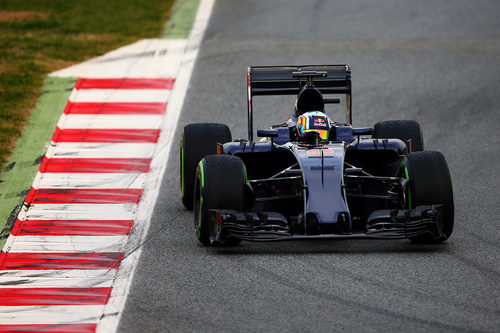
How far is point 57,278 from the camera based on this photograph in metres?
10.8

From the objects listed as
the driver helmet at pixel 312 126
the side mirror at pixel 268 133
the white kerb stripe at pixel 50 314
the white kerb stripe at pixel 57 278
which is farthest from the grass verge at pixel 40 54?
the driver helmet at pixel 312 126

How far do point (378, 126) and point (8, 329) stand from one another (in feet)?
19.1

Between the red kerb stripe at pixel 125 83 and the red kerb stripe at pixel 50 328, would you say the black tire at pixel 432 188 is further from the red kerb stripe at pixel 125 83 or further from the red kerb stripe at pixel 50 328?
the red kerb stripe at pixel 125 83

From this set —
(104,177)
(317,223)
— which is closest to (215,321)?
(317,223)

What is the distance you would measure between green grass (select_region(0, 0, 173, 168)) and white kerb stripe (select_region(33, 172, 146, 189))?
1.74m

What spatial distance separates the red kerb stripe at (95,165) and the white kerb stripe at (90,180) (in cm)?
18

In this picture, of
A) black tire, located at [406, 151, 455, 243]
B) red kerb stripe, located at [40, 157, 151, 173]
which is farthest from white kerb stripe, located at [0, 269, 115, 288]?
red kerb stripe, located at [40, 157, 151, 173]

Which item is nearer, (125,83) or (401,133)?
(401,133)

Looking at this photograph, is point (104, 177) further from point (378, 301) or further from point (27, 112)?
point (378, 301)

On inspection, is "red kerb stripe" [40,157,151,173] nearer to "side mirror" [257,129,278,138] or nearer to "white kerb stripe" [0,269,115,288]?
"side mirror" [257,129,278,138]

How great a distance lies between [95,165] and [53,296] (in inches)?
205

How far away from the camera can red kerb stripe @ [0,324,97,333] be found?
922cm

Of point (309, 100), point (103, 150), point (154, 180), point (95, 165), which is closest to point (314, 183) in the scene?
point (309, 100)

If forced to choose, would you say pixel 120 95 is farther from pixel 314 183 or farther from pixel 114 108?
pixel 314 183
